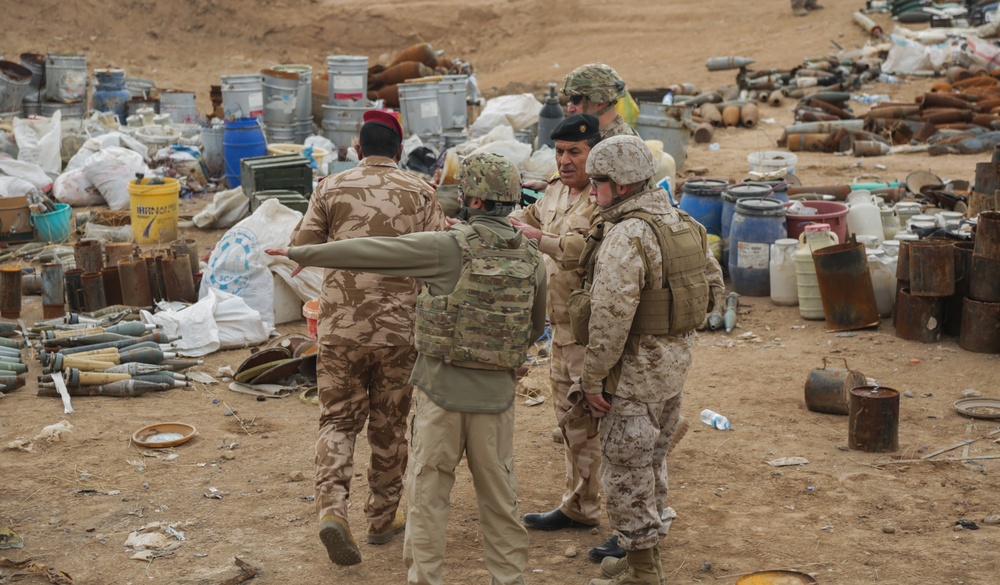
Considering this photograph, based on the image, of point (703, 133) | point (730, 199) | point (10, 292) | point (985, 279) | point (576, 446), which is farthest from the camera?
point (703, 133)

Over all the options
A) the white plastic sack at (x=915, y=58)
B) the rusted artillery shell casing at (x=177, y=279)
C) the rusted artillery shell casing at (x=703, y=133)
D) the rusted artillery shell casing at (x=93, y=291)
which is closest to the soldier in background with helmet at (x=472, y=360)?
the rusted artillery shell casing at (x=177, y=279)

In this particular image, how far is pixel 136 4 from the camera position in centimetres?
2827

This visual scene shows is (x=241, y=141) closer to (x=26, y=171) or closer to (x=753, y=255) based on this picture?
(x=26, y=171)

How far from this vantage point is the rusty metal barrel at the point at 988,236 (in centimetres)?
770

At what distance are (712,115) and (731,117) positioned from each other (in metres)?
0.34

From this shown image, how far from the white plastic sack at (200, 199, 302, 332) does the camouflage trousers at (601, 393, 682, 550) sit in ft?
16.4

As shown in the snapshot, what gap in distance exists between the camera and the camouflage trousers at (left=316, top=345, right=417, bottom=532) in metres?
Answer: 4.86

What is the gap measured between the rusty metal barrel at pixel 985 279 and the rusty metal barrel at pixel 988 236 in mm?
38

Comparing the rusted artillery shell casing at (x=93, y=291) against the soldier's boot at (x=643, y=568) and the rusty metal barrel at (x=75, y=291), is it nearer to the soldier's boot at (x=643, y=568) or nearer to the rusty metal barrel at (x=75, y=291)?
the rusty metal barrel at (x=75, y=291)

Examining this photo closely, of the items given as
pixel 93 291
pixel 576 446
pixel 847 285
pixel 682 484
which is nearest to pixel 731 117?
pixel 847 285

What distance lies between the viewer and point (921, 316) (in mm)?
8180

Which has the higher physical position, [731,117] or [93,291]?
[731,117]

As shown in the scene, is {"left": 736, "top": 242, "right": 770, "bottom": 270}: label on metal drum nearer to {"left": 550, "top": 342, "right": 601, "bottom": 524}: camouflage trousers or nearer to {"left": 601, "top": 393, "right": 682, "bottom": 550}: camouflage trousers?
{"left": 550, "top": 342, "right": 601, "bottom": 524}: camouflage trousers

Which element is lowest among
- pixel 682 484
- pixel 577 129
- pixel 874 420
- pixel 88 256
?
pixel 682 484
